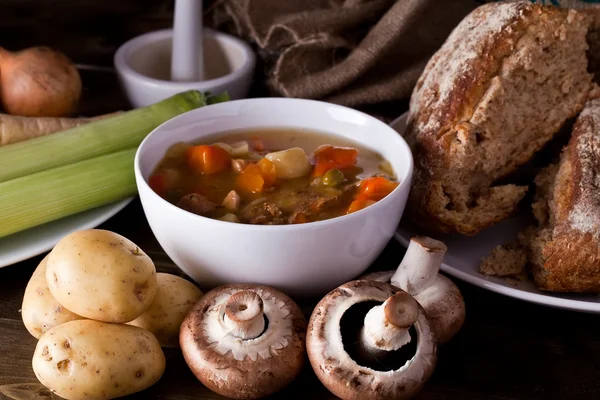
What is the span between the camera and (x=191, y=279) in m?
2.20

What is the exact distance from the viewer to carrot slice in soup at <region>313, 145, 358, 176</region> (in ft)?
7.23

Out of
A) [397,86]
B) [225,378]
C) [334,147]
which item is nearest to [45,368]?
[225,378]

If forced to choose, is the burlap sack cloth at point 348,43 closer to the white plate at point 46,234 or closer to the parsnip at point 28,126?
the parsnip at point 28,126

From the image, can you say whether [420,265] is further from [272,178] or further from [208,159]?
[208,159]

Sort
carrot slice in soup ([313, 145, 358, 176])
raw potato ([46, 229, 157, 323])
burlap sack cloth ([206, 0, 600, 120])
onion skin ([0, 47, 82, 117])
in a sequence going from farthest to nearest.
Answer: burlap sack cloth ([206, 0, 600, 120]) < onion skin ([0, 47, 82, 117]) < carrot slice in soup ([313, 145, 358, 176]) < raw potato ([46, 229, 157, 323])

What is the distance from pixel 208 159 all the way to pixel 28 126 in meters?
0.81

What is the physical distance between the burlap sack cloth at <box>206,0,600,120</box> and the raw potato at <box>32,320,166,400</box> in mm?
1481

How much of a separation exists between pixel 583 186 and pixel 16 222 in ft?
5.32

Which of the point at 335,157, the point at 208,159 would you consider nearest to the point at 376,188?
the point at 335,157

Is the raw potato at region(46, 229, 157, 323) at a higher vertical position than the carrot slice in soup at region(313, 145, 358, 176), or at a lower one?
lower

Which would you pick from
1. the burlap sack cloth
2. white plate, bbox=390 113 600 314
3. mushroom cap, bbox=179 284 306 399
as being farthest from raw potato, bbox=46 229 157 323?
the burlap sack cloth

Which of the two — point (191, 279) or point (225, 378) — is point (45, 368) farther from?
point (191, 279)

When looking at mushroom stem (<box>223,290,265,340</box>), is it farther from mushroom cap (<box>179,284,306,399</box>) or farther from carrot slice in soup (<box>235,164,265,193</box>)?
carrot slice in soup (<box>235,164,265,193</box>)

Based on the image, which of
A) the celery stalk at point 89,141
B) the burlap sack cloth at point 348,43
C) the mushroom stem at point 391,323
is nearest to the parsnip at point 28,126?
the celery stalk at point 89,141
